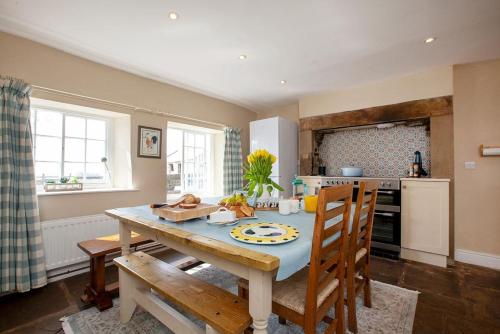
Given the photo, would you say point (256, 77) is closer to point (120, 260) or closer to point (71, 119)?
point (71, 119)

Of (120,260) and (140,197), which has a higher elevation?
(140,197)

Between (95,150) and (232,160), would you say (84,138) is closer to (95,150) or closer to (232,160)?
(95,150)

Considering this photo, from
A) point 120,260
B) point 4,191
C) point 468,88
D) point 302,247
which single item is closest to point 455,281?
point 468,88

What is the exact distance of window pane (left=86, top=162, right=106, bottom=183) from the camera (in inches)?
112

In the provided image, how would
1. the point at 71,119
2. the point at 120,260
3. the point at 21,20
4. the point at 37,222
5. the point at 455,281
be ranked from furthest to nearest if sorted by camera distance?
1. the point at 71,119
2. the point at 455,281
3. the point at 37,222
4. the point at 21,20
5. the point at 120,260

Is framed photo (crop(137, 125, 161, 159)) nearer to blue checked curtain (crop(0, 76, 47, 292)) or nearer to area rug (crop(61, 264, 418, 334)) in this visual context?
blue checked curtain (crop(0, 76, 47, 292))

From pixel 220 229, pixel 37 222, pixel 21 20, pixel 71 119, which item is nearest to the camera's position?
pixel 220 229

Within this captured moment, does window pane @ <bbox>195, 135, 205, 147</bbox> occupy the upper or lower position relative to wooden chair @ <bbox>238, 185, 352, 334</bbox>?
upper

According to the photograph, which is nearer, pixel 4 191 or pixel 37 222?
pixel 4 191

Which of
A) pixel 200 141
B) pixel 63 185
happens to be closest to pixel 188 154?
pixel 200 141

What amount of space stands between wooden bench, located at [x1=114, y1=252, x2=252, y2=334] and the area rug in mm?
106

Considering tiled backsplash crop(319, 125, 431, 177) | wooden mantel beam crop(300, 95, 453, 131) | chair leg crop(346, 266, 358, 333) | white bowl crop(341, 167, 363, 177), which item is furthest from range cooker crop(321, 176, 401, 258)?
chair leg crop(346, 266, 358, 333)

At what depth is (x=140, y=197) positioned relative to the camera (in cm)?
304

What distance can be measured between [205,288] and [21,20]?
2609 millimetres
